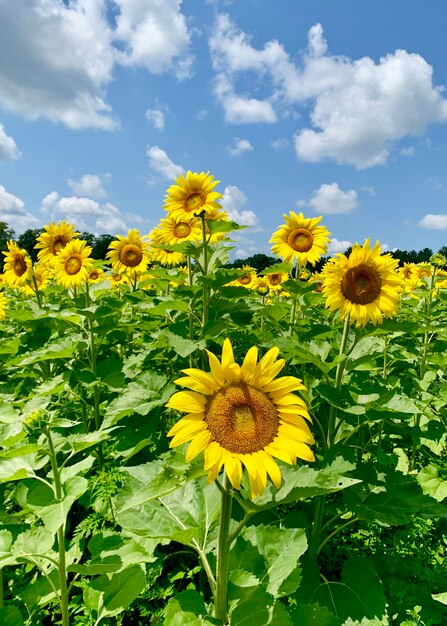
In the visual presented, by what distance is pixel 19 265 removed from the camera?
5379mm

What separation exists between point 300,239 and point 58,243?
2.90 meters

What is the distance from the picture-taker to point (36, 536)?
2.17 meters

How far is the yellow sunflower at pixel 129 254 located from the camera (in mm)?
5680

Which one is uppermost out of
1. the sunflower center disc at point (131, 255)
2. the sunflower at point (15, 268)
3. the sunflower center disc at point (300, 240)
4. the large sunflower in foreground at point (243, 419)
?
the sunflower center disc at point (300, 240)

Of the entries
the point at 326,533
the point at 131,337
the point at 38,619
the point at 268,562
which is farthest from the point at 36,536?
the point at 131,337

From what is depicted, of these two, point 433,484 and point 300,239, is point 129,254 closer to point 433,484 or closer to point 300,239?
point 300,239

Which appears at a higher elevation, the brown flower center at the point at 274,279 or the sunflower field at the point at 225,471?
the brown flower center at the point at 274,279

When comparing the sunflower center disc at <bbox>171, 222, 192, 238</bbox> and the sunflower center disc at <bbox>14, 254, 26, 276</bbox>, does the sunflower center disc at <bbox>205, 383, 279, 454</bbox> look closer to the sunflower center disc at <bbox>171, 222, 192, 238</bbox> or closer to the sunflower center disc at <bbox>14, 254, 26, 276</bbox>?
the sunflower center disc at <bbox>171, 222, 192, 238</bbox>

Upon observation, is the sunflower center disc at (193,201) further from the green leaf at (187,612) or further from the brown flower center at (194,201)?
the green leaf at (187,612)

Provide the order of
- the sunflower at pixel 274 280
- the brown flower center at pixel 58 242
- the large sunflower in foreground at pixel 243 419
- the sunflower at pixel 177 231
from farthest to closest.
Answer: the sunflower at pixel 274 280
the brown flower center at pixel 58 242
the sunflower at pixel 177 231
the large sunflower in foreground at pixel 243 419

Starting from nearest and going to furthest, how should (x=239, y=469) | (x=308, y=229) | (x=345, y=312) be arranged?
(x=239, y=469), (x=345, y=312), (x=308, y=229)

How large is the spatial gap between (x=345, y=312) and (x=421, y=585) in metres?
1.77

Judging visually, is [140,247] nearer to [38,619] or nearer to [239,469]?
[38,619]

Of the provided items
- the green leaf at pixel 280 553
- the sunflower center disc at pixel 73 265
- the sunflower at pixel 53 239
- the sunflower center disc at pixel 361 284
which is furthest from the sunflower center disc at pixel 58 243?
the green leaf at pixel 280 553
